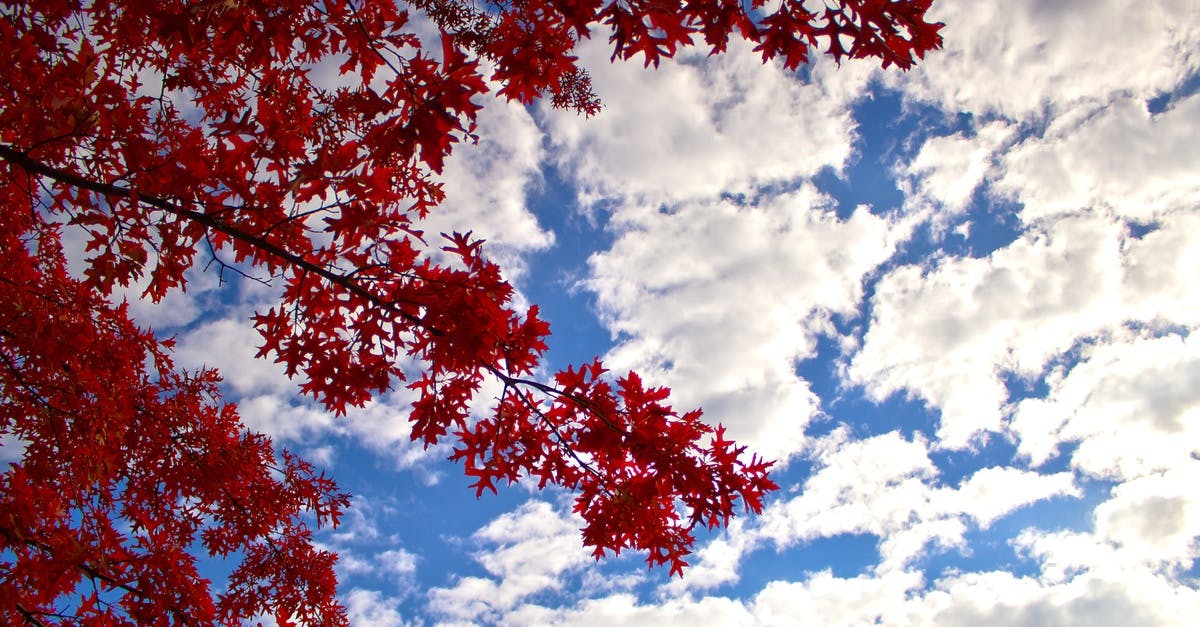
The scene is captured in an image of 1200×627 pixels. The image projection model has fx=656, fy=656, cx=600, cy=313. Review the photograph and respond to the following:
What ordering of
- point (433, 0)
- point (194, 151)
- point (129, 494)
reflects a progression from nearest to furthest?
point (194, 151), point (129, 494), point (433, 0)

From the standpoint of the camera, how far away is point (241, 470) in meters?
5.95

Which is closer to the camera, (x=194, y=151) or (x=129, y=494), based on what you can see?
(x=194, y=151)

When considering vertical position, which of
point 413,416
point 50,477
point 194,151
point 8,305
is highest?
point 8,305

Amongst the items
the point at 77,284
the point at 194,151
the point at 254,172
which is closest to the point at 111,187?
the point at 194,151

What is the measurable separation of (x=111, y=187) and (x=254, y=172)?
0.62 metres

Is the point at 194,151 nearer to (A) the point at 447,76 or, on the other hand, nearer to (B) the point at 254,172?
(B) the point at 254,172

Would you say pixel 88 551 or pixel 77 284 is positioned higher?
pixel 77 284

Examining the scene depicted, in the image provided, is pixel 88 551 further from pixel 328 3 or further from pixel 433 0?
pixel 433 0

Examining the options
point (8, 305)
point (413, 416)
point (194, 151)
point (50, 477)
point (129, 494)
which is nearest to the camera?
point (194, 151)

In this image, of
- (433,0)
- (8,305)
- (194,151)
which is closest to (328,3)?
(194,151)

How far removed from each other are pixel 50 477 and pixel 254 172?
3.37 meters

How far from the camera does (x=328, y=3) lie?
4242mm

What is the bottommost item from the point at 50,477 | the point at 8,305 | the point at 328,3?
the point at 50,477

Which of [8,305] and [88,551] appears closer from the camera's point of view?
[88,551]
